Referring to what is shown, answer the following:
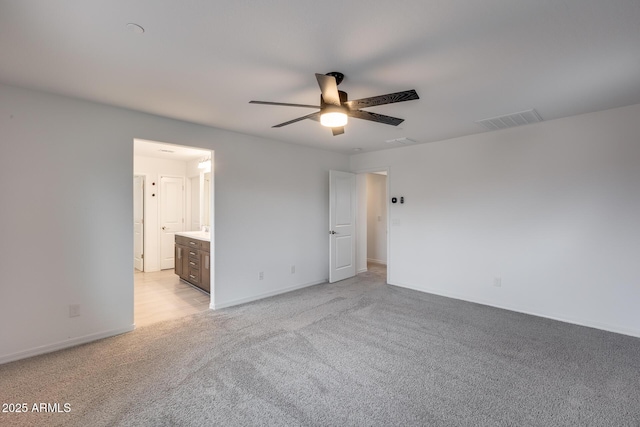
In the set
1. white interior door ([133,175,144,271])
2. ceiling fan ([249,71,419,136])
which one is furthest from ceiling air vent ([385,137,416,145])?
white interior door ([133,175,144,271])

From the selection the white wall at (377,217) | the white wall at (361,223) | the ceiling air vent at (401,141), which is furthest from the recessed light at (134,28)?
the white wall at (377,217)

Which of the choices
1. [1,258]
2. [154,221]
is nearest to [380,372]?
[1,258]

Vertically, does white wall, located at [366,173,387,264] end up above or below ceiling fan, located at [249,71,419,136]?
below

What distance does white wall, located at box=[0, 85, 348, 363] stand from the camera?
265 centimetres

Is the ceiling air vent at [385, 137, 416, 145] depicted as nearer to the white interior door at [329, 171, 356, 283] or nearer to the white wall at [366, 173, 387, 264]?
the white interior door at [329, 171, 356, 283]

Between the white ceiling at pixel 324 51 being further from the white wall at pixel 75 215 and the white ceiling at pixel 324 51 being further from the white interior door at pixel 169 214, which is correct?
the white interior door at pixel 169 214

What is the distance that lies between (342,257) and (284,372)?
10.8 feet

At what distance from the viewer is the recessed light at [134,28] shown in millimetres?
1751

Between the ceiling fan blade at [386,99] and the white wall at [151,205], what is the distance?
5.52m

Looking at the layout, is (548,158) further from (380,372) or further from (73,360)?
(73,360)

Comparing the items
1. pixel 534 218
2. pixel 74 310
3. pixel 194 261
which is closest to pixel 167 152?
pixel 194 261

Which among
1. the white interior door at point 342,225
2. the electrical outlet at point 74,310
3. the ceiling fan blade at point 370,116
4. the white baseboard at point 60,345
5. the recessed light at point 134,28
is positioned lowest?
the white baseboard at point 60,345

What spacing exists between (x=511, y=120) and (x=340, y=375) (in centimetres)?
352

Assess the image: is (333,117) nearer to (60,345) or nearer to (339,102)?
(339,102)
